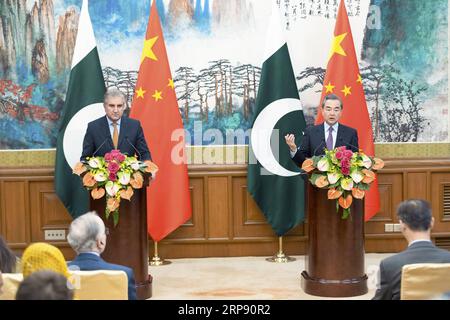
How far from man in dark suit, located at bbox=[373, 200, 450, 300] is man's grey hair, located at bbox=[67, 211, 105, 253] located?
145 cm

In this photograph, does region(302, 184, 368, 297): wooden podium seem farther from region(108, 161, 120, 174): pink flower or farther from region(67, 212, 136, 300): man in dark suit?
region(67, 212, 136, 300): man in dark suit

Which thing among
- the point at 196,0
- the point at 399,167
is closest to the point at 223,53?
the point at 196,0

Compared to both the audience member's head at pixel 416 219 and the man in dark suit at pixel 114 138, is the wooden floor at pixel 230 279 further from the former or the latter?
the audience member's head at pixel 416 219

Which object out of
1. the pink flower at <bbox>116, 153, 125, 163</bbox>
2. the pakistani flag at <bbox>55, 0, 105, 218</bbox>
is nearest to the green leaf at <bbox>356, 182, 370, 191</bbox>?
the pink flower at <bbox>116, 153, 125, 163</bbox>

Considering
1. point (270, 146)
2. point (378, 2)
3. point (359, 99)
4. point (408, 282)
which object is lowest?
point (408, 282)

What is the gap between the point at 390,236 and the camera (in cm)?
777

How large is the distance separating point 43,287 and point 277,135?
5226 mm

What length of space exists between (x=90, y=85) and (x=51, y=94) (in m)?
0.49

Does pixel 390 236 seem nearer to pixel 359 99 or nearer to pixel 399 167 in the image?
pixel 399 167

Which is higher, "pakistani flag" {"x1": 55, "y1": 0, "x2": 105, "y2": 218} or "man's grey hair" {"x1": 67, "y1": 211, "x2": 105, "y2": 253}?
"pakistani flag" {"x1": 55, "y1": 0, "x2": 105, "y2": 218}

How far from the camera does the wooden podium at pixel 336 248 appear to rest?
19.3 ft

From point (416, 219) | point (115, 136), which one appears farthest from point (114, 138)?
point (416, 219)

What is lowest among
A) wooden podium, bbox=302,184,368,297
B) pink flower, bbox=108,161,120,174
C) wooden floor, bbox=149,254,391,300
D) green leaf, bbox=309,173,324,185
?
wooden floor, bbox=149,254,391,300

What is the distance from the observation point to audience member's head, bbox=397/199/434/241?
3.61 m
